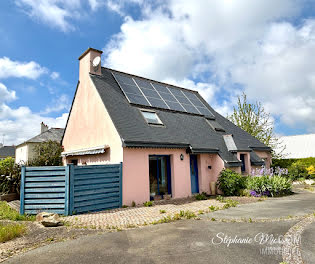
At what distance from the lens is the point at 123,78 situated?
51.7 feet

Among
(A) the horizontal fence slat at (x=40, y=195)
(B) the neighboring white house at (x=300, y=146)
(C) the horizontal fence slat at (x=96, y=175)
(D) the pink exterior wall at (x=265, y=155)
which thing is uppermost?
(B) the neighboring white house at (x=300, y=146)

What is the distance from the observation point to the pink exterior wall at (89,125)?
10.9 meters

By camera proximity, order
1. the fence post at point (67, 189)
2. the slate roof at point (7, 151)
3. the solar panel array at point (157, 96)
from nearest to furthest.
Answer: the fence post at point (67, 189) < the solar panel array at point (157, 96) < the slate roof at point (7, 151)

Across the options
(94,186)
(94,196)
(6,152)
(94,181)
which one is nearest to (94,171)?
(94,181)

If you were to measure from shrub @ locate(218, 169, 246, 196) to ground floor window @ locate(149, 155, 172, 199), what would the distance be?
10.9 feet

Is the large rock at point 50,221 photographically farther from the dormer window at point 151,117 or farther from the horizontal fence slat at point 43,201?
the dormer window at point 151,117

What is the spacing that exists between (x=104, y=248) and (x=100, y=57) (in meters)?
12.2

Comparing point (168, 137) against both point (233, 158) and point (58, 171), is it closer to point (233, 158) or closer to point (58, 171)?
point (233, 158)

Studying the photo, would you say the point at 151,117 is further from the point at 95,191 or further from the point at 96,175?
the point at 95,191

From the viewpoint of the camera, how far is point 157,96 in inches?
626

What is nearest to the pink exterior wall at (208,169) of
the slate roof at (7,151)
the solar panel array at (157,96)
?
the solar panel array at (157,96)

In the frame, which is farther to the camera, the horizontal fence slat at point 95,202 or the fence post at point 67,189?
the horizontal fence slat at point 95,202

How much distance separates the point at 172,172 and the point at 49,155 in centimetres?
982

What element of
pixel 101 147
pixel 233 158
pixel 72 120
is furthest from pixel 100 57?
pixel 233 158
